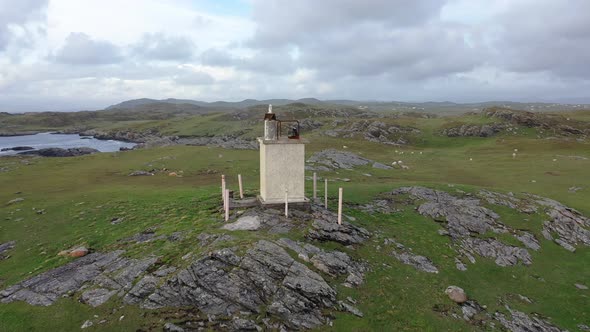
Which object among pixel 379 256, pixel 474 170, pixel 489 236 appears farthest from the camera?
pixel 474 170

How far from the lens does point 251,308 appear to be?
16.4 m

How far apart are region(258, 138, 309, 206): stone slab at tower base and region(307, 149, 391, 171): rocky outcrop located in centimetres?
2407

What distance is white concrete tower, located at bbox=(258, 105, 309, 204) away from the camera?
25781 millimetres

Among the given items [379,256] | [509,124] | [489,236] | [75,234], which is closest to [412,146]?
[509,124]

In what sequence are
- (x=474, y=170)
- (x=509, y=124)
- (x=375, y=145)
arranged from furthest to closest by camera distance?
(x=509, y=124)
(x=375, y=145)
(x=474, y=170)

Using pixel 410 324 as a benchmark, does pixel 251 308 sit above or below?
above

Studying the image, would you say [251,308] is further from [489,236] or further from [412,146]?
[412,146]

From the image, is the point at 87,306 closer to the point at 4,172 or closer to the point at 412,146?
the point at 4,172

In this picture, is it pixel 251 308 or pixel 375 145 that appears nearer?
pixel 251 308

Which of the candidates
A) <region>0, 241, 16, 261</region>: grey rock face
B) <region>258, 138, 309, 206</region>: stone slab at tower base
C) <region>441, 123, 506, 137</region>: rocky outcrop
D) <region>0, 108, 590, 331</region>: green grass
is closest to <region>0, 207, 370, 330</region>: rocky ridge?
<region>0, 108, 590, 331</region>: green grass

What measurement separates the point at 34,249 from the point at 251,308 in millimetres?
17427

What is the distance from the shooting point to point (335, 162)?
54844 mm

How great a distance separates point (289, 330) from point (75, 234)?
Result: 1905cm

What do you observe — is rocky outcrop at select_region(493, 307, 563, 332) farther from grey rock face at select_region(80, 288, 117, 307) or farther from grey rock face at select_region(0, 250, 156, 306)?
grey rock face at select_region(80, 288, 117, 307)
